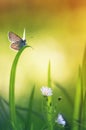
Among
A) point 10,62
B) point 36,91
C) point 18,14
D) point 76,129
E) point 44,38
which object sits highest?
point 18,14

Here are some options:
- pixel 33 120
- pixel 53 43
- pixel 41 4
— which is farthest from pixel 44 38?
pixel 33 120

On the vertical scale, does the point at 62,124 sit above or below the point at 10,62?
below

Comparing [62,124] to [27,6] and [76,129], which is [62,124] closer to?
[76,129]

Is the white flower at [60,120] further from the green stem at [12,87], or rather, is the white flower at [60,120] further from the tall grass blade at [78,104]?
the green stem at [12,87]

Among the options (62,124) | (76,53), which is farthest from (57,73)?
(62,124)

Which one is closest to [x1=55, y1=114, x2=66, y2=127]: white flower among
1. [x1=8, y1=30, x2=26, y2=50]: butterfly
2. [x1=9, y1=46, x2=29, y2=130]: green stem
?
[x1=9, y1=46, x2=29, y2=130]: green stem

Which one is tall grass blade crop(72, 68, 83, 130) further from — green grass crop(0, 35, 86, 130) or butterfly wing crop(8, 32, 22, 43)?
butterfly wing crop(8, 32, 22, 43)
